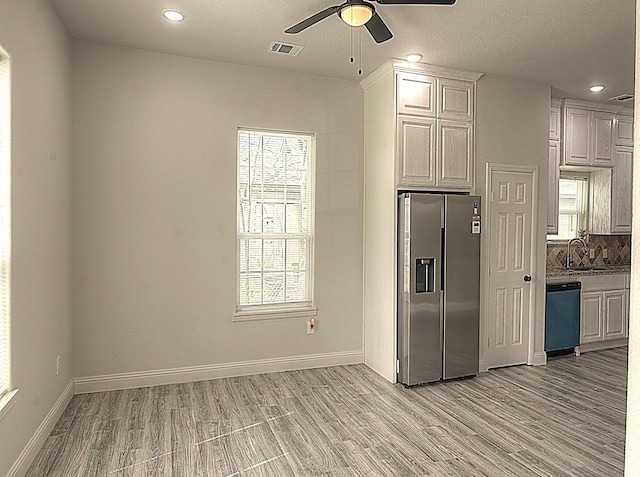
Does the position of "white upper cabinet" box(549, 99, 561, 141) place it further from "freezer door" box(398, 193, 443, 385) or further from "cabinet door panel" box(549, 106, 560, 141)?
"freezer door" box(398, 193, 443, 385)

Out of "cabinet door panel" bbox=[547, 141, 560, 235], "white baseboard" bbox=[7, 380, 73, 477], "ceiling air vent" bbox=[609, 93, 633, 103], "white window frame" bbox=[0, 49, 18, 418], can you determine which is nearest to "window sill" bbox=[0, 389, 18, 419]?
"white window frame" bbox=[0, 49, 18, 418]

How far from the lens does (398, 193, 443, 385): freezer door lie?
13.4 ft

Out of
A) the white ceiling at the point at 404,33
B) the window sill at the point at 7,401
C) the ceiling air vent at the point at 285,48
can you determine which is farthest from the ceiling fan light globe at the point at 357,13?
the window sill at the point at 7,401

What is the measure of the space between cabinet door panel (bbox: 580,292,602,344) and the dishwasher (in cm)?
12

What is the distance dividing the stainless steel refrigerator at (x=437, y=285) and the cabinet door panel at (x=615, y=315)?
7.10 feet

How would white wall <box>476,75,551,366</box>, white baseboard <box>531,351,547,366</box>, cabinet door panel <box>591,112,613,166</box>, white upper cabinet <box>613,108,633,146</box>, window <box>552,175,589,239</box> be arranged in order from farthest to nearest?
window <box>552,175,589,239</box> → white upper cabinet <box>613,108,633,146</box> → cabinet door panel <box>591,112,613,166</box> → white baseboard <box>531,351,547,366</box> → white wall <box>476,75,551,366</box>

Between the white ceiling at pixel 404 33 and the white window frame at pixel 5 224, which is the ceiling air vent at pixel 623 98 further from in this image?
the white window frame at pixel 5 224

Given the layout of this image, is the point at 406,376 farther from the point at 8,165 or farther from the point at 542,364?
the point at 8,165

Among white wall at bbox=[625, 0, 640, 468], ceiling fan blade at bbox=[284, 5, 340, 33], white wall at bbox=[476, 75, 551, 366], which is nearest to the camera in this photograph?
white wall at bbox=[625, 0, 640, 468]

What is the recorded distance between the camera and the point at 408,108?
4.24 m

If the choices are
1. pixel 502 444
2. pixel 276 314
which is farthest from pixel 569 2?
pixel 276 314

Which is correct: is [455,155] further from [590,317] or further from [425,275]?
[590,317]

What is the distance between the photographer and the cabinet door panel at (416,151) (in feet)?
13.8

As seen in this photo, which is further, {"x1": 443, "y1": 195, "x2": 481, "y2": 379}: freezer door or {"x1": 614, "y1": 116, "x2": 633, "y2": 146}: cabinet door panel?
{"x1": 614, "y1": 116, "x2": 633, "y2": 146}: cabinet door panel
